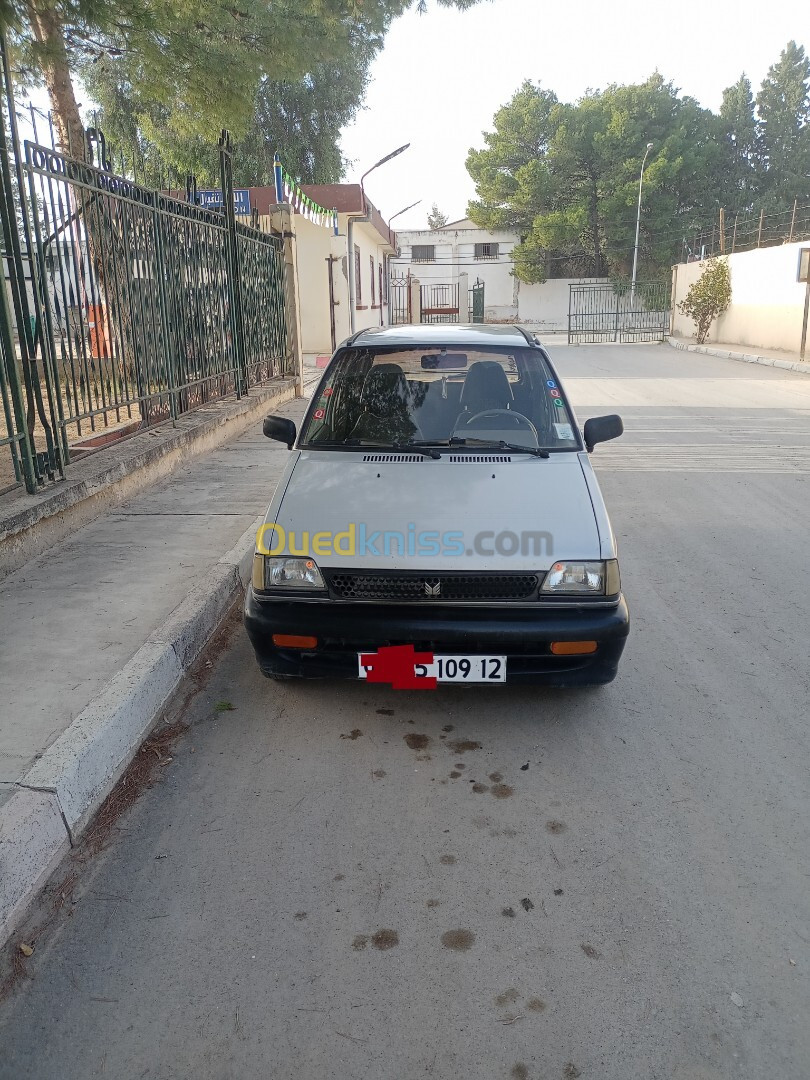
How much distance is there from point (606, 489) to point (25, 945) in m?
6.35

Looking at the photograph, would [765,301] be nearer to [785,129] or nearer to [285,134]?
[285,134]

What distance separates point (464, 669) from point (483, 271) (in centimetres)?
5423

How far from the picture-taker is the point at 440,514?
341cm

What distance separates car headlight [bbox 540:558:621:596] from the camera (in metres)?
3.27

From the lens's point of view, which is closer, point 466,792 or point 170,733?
point 466,792

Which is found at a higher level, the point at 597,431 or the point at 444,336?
the point at 444,336

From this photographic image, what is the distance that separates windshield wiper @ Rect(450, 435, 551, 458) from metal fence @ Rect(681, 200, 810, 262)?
22887 mm

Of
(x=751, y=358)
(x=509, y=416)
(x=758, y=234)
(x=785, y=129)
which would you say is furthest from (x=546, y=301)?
(x=509, y=416)

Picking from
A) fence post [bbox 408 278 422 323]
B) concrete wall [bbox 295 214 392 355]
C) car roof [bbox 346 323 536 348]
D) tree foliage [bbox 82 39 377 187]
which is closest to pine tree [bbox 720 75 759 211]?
fence post [bbox 408 278 422 323]

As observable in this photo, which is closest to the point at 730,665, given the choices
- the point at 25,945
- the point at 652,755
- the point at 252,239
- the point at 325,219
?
the point at 652,755

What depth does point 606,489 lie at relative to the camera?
25.1ft

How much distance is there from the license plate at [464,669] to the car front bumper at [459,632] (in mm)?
29

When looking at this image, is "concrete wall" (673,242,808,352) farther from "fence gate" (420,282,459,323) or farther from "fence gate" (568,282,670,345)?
"fence gate" (420,282,459,323)

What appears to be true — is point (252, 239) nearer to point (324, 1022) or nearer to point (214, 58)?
point (214, 58)
